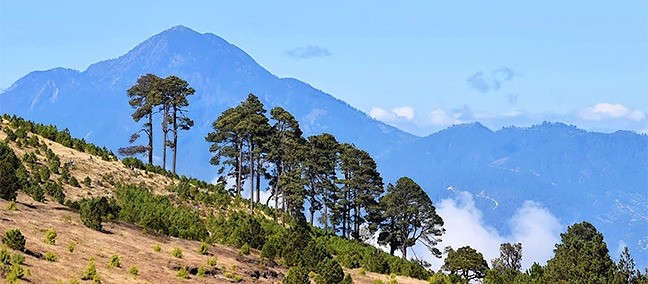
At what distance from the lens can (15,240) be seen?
89.2 feet

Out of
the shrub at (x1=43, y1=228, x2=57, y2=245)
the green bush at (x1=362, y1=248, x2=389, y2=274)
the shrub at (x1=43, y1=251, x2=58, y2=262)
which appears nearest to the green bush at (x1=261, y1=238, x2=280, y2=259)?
the green bush at (x1=362, y1=248, x2=389, y2=274)

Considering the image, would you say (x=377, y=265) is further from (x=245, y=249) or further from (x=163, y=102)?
(x=163, y=102)

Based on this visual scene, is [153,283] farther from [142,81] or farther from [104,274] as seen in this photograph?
[142,81]

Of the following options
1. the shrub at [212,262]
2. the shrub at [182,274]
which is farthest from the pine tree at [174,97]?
the shrub at [182,274]

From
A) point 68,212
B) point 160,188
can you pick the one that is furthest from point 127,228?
point 160,188

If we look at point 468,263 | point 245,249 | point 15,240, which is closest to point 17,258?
point 15,240

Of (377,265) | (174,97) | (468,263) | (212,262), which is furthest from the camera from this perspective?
(174,97)

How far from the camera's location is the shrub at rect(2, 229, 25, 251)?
2711 cm

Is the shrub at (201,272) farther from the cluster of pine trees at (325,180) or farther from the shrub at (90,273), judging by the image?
the cluster of pine trees at (325,180)

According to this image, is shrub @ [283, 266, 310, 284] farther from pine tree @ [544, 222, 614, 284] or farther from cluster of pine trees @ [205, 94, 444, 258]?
cluster of pine trees @ [205, 94, 444, 258]

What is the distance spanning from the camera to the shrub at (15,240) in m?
27.1

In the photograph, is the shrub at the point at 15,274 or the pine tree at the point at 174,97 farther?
the pine tree at the point at 174,97

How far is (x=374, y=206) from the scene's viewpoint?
7312 centimetres

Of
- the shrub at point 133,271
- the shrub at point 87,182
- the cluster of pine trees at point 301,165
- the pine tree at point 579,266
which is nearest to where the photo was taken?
the shrub at point 133,271
